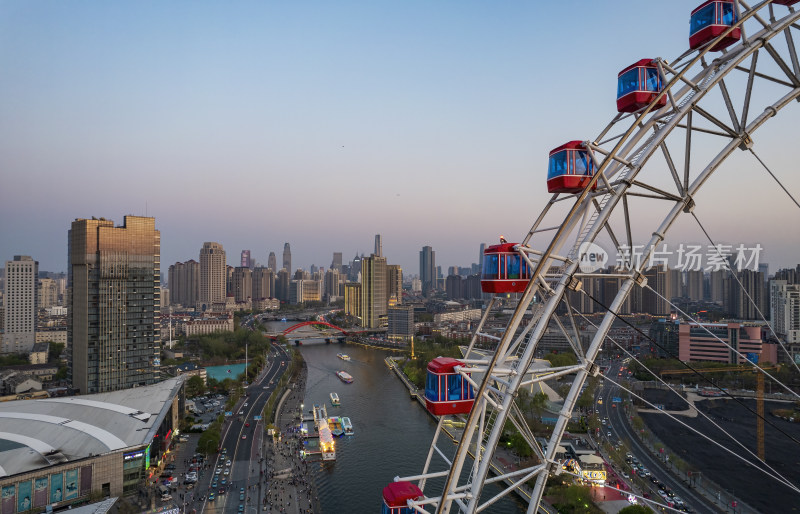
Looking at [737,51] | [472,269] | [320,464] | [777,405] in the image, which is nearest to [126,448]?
[320,464]

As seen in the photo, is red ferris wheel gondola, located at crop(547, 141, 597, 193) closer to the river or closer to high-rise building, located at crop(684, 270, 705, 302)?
the river

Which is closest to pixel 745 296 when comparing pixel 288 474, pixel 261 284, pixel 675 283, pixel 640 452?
pixel 675 283

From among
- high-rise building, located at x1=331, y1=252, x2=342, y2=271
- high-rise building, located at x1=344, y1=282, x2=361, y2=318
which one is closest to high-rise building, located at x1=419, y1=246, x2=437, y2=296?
high-rise building, located at x1=331, y1=252, x2=342, y2=271

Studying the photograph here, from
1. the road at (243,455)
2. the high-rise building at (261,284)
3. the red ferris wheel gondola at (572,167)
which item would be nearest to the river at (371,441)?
the road at (243,455)

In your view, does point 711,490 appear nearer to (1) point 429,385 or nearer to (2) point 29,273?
(1) point 429,385

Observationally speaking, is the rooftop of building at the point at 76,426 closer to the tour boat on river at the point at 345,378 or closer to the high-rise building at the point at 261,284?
the tour boat on river at the point at 345,378

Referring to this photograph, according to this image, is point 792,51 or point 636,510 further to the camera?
point 636,510

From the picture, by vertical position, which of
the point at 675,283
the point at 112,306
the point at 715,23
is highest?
the point at 715,23

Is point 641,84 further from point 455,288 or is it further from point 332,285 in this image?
point 332,285
